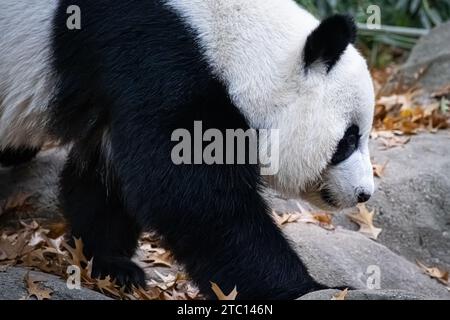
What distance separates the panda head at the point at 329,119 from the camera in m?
4.54

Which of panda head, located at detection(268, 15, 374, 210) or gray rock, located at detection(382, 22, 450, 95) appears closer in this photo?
panda head, located at detection(268, 15, 374, 210)

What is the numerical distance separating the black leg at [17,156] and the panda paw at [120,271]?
1220mm

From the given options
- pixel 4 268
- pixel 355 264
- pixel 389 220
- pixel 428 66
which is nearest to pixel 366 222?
pixel 389 220

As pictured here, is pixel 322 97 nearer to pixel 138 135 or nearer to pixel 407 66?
pixel 138 135

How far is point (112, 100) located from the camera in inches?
177

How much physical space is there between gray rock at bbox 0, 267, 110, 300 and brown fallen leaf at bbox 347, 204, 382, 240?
2.48 m

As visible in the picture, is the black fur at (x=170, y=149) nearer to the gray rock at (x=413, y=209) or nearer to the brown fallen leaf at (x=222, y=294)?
the brown fallen leaf at (x=222, y=294)

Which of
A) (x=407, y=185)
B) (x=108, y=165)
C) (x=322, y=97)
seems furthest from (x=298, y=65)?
(x=407, y=185)

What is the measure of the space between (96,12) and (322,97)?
4.21ft

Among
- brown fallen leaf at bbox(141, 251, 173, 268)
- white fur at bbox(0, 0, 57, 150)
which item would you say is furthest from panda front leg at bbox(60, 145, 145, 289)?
white fur at bbox(0, 0, 57, 150)

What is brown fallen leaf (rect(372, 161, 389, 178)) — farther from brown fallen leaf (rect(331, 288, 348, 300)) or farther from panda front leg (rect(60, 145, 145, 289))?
brown fallen leaf (rect(331, 288, 348, 300))

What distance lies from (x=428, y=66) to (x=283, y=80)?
492cm

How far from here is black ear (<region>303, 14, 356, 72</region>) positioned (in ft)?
14.5

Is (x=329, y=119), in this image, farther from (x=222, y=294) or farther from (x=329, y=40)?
(x=222, y=294)
